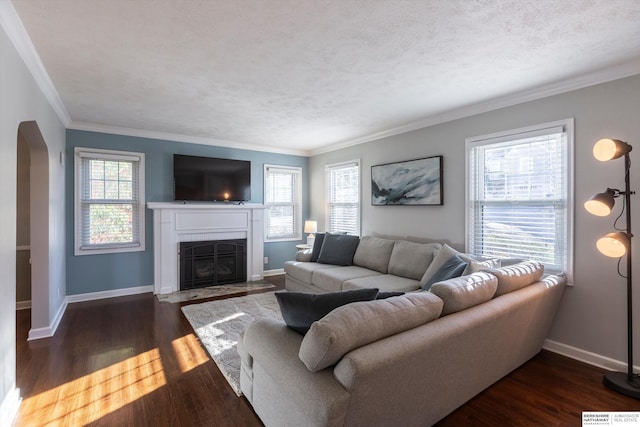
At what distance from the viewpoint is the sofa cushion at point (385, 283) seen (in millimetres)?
3502

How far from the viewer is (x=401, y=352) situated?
1.52 metres

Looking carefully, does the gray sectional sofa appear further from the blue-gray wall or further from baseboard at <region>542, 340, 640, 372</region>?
the blue-gray wall

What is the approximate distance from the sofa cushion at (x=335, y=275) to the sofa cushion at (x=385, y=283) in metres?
0.12

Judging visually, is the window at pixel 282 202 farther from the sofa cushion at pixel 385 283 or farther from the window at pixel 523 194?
the window at pixel 523 194

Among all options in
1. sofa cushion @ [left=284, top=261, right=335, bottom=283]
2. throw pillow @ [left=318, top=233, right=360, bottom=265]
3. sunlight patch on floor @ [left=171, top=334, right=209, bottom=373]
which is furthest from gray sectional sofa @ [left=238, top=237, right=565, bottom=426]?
throw pillow @ [left=318, top=233, right=360, bottom=265]

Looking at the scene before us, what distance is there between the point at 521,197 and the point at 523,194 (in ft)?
0.12

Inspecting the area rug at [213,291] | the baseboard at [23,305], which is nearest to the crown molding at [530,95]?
the area rug at [213,291]

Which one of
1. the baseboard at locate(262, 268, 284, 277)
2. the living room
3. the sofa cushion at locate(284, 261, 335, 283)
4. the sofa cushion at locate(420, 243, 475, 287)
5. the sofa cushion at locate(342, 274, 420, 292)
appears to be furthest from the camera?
the baseboard at locate(262, 268, 284, 277)

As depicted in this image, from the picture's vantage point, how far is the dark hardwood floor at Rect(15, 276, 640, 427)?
2.08 meters

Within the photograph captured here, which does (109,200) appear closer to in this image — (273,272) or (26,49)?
(26,49)

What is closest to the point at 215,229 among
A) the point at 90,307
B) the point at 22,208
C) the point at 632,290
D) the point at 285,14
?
the point at 90,307

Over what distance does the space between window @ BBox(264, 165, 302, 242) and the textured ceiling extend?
7.96ft

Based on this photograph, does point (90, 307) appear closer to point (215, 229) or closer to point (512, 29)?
point (215, 229)

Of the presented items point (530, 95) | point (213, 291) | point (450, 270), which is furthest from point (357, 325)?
point (213, 291)
